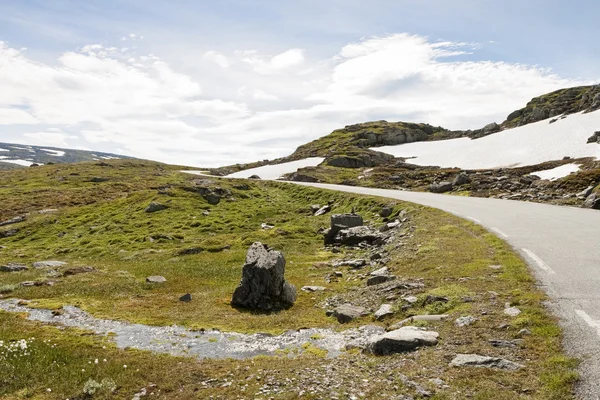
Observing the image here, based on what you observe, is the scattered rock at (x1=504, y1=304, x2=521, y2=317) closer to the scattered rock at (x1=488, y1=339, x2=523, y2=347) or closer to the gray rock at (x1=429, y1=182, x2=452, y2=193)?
the scattered rock at (x1=488, y1=339, x2=523, y2=347)

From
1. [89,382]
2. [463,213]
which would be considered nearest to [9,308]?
[89,382]

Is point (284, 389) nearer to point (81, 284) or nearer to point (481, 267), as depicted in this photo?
point (481, 267)

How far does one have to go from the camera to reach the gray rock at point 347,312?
18.4 meters

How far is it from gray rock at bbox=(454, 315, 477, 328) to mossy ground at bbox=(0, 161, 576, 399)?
29cm

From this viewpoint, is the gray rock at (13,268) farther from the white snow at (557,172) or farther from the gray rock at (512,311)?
the white snow at (557,172)

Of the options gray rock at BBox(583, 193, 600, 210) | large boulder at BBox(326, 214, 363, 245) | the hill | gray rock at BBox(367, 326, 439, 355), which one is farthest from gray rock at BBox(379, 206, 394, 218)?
gray rock at BBox(367, 326, 439, 355)

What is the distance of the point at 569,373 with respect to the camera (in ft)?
30.1

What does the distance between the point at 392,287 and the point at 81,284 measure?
22895 millimetres

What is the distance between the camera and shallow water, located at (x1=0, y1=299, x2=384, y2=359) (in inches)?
617

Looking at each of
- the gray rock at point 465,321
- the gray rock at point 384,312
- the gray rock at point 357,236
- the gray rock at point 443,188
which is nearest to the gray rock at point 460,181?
the gray rock at point 443,188

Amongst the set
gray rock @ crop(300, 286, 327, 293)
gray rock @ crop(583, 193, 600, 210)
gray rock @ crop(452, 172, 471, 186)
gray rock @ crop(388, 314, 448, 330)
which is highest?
gray rock @ crop(452, 172, 471, 186)

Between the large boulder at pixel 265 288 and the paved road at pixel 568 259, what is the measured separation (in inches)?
503

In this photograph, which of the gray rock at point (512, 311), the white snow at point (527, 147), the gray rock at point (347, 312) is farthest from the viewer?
the white snow at point (527, 147)

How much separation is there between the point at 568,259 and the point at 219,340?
1675 centimetres
